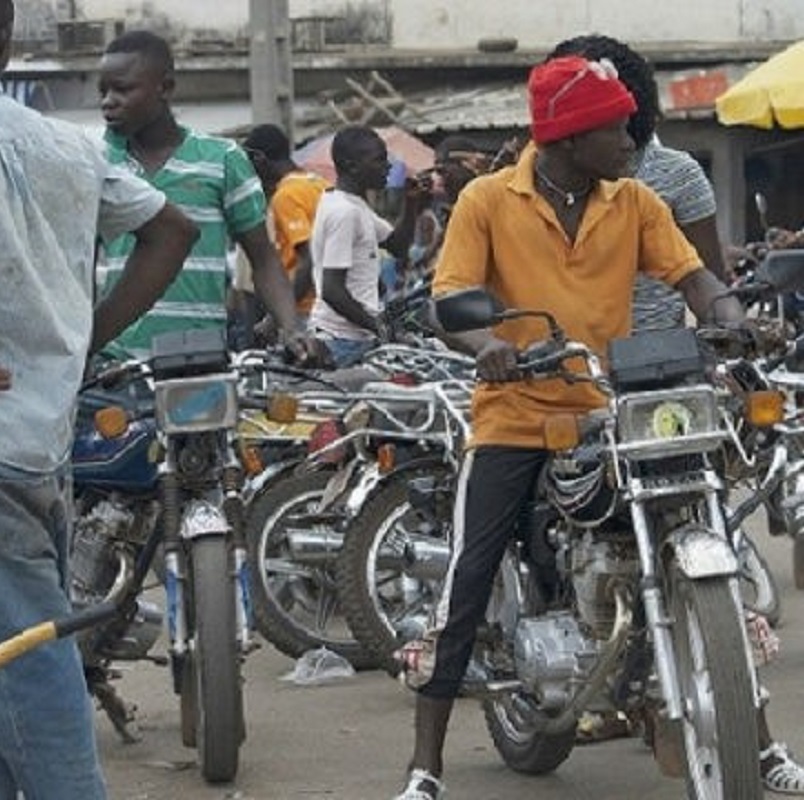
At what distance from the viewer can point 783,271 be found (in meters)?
6.03

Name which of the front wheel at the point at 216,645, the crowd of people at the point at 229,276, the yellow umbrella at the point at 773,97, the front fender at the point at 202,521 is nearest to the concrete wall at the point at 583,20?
the yellow umbrella at the point at 773,97

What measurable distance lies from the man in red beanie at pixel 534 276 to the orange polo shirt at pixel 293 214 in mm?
5689

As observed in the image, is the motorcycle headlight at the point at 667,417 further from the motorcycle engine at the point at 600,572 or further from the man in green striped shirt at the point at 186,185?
the man in green striped shirt at the point at 186,185

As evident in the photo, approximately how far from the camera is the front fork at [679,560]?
17.0ft

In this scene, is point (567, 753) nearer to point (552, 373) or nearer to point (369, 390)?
point (552, 373)

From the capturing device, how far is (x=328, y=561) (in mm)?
8297

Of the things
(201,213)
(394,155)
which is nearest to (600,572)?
(201,213)

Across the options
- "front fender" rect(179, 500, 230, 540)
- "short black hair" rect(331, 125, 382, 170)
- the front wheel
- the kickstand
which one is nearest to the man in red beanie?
the front wheel

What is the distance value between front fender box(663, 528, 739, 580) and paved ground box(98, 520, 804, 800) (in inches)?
50.3

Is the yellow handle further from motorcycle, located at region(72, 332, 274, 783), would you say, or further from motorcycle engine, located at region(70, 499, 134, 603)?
motorcycle engine, located at region(70, 499, 134, 603)

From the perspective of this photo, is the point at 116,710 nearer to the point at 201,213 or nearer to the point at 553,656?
the point at 201,213

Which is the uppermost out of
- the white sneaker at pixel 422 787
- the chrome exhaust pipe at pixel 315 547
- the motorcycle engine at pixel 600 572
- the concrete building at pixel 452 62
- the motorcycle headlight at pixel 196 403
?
the motorcycle headlight at pixel 196 403

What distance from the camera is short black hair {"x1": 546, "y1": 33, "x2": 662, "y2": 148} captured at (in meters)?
7.04

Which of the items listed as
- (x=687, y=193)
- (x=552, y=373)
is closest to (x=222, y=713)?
(x=552, y=373)
